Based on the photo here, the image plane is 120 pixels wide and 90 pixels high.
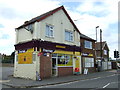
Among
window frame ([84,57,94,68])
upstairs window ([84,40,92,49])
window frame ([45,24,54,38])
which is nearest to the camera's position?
window frame ([45,24,54,38])

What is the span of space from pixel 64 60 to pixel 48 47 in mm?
3451

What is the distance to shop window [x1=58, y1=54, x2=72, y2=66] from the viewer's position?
20911 millimetres

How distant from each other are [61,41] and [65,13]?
4.22m

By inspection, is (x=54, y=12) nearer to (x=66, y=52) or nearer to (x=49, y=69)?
(x=66, y=52)

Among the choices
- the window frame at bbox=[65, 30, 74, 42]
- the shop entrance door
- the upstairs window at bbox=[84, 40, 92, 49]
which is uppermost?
the window frame at bbox=[65, 30, 74, 42]

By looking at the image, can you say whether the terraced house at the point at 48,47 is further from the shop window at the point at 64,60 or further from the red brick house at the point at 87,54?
the red brick house at the point at 87,54

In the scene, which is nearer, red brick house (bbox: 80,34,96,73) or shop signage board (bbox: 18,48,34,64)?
shop signage board (bbox: 18,48,34,64)

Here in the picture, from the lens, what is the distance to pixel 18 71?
66.8 feet

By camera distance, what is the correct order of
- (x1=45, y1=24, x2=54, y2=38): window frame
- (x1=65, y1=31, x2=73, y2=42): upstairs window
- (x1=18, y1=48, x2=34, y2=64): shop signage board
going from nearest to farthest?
(x1=18, y1=48, x2=34, y2=64): shop signage board, (x1=45, y1=24, x2=54, y2=38): window frame, (x1=65, y1=31, x2=73, y2=42): upstairs window

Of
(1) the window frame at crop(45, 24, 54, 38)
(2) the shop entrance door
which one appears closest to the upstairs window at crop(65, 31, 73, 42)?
(1) the window frame at crop(45, 24, 54, 38)

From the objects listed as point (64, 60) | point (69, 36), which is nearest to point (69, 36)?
point (69, 36)

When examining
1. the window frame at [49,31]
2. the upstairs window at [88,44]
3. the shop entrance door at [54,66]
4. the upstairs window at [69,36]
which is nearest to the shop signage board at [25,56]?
the window frame at [49,31]

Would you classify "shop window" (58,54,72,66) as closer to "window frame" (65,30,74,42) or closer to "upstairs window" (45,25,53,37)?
"window frame" (65,30,74,42)

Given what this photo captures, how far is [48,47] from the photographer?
19.3m
